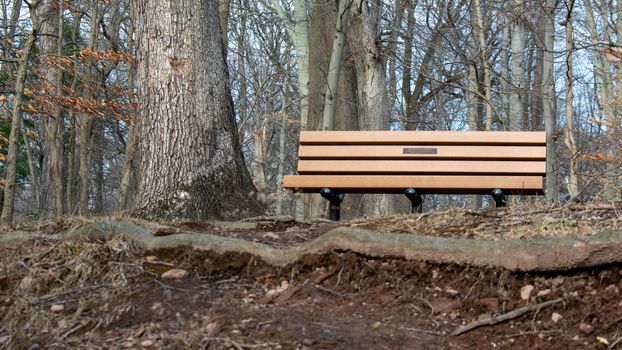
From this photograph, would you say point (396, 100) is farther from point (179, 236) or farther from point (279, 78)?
point (179, 236)

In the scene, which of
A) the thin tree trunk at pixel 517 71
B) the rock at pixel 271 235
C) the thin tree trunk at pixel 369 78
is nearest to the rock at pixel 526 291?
the rock at pixel 271 235

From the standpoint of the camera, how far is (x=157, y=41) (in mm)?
5480

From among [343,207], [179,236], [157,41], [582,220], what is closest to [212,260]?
[179,236]

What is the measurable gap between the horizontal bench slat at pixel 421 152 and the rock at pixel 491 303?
2.77m

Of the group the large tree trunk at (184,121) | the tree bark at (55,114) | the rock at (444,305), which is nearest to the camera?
the rock at (444,305)

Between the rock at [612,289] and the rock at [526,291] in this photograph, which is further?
the rock at [526,291]

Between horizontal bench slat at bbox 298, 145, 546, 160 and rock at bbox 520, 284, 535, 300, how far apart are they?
106 inches

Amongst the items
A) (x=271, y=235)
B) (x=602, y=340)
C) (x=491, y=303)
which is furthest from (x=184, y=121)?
(x=602, y=340)

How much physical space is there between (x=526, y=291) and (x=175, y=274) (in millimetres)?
1717

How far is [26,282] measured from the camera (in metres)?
3.35

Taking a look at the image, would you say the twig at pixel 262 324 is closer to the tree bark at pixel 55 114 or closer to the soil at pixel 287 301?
the soil at pixel 287 301

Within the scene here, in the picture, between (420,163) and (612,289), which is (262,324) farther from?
(420,163)

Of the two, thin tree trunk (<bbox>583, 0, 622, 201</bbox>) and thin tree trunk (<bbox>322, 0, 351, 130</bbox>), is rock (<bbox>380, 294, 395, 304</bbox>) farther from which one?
thin tree trunk (<bbox>583, 0, 622, 201</bbox>)

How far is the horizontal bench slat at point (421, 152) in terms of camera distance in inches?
215
